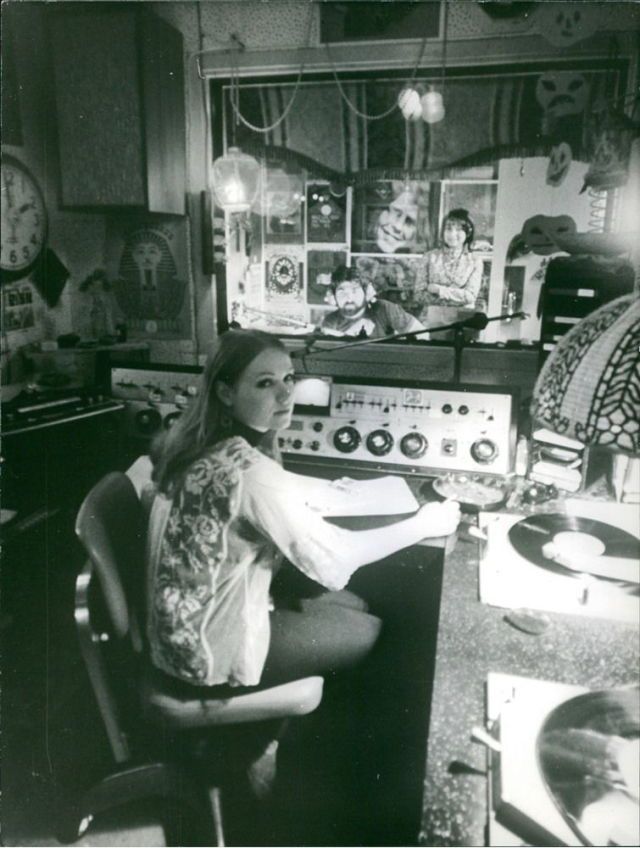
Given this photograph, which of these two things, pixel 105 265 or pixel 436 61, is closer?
pixel 436 61

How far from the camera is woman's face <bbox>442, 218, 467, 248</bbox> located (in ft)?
7.87

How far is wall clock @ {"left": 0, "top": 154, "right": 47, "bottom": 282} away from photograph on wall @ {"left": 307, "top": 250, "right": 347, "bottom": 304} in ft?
3.69

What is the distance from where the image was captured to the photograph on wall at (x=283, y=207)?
254 centimetres

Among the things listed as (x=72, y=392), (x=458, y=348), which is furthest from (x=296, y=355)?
(x=72, y=392)

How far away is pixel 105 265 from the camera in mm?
2797

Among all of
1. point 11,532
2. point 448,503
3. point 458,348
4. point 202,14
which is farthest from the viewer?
point 202,14

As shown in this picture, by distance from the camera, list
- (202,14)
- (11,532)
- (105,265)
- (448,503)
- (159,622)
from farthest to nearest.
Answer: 1. (105,265)
2. (202,14)
3. (11,532)
4. (448,503)
5. (159,622)

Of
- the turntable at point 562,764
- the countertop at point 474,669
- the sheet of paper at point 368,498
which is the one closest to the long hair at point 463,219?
the sheet of paper at point 368,498

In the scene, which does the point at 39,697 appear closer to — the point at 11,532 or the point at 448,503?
the point at 11,532

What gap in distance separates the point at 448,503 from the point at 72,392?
143cm

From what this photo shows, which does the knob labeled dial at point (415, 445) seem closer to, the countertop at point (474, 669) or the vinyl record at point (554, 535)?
the vinyl record at point (554, 535)

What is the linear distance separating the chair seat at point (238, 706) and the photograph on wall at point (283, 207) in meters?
1.80

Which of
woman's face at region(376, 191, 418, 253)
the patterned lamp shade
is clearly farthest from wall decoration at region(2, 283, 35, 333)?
the patterned lamp shade

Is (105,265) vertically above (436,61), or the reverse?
(436,61)
